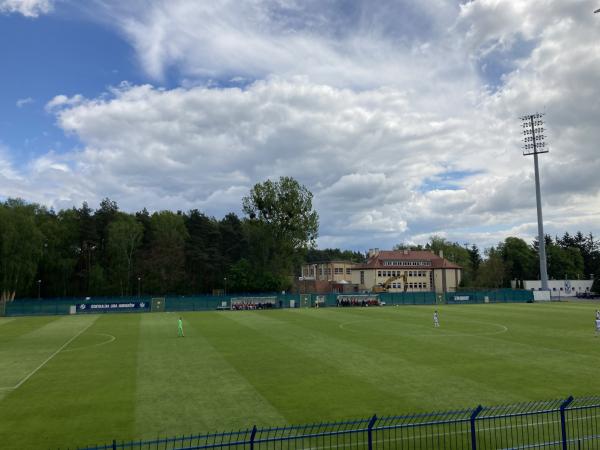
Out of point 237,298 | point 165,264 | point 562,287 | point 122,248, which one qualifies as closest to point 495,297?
point 562,287

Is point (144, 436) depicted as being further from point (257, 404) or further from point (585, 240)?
point (585, 240)

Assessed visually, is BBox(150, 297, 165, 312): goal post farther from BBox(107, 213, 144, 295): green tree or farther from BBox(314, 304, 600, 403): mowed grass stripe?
BBox(314, 304, 600, 403): mowed grass stripe

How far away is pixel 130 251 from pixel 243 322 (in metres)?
61.4

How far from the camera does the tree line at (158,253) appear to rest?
Answer: 3979 inches

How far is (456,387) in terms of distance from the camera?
68.4ft

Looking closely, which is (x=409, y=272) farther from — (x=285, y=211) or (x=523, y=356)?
(x=523, y=356)

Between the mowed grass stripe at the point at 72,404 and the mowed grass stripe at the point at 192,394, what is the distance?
0.74 m

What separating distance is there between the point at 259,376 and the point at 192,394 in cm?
426

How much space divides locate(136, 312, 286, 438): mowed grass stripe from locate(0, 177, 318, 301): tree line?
68098 millimetres

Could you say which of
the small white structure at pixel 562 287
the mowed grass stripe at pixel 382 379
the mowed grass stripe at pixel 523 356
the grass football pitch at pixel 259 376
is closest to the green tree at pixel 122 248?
the grass football pitch at pixel 259 376

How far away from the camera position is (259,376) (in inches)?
933

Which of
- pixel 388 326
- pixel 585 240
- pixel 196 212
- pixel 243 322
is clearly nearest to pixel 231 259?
pixel 196 212

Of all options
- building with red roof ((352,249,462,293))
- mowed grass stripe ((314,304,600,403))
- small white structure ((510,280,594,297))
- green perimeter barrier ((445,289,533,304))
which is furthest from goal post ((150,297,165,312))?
small white structure ((510,280,594,297))

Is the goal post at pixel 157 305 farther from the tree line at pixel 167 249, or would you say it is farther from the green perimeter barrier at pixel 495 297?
the green perimeter barrier at pixel 495 297
